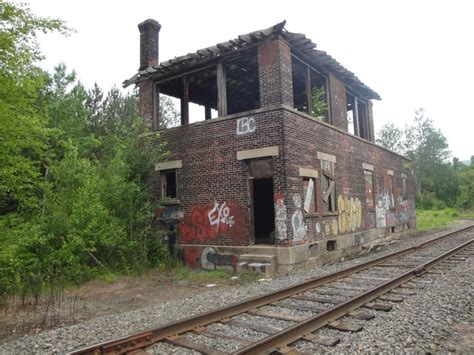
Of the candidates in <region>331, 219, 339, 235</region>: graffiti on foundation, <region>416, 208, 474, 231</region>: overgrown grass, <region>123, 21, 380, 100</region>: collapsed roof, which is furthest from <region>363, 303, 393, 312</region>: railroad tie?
<region>416, 208, 474, 231</region>: overgrown grass

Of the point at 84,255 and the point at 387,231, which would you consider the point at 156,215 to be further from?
the point at 387,231

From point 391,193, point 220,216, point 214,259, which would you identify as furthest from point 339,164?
point 391,193

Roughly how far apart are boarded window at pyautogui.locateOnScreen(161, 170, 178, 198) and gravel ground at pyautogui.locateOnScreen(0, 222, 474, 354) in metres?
6.66

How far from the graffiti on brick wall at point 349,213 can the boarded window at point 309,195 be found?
1915mm

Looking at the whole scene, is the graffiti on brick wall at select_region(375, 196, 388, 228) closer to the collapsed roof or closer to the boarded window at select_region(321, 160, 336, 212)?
the boarded window at select_region(321, 160, 336, 212)

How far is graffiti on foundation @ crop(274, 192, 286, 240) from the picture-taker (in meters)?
11.0

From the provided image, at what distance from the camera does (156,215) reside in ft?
45.9

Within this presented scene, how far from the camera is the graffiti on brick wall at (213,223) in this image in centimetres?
1185

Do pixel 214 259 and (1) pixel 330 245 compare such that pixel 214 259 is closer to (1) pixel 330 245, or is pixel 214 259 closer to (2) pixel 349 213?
(1) pixel 330 245

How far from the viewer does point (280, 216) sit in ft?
36.5

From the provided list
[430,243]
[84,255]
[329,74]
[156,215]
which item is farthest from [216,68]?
[430,243]

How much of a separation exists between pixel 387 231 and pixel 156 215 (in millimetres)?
11806

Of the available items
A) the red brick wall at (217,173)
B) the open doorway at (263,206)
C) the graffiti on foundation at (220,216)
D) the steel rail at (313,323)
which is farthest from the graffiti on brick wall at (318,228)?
the steel rail at (313,323)

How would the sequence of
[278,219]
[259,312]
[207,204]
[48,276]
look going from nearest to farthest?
1. [259,312]
2. [48,276]
3. [278,219]
4. [207,204]
